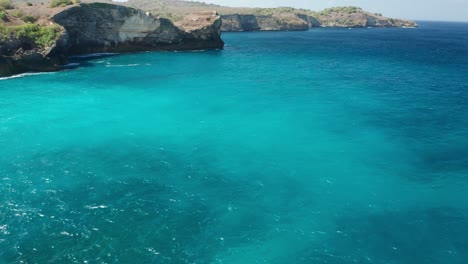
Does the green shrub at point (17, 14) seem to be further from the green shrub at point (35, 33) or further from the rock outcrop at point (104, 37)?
the green shrub at point (35, 33)

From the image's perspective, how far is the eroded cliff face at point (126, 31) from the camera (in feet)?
389

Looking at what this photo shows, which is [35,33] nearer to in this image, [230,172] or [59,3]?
[59,3]

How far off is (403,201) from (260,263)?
63.1 ft

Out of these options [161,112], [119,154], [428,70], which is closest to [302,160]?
[119,154]

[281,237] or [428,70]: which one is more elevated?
[428,70]

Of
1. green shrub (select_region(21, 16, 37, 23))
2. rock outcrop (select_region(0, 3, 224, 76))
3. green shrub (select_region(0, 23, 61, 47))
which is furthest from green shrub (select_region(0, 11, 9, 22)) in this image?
rock outcrop (select_region(0, 3, 224, 76))

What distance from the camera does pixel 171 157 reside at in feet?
163

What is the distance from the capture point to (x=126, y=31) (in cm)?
12962

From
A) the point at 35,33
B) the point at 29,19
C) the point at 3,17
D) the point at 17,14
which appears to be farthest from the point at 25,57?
the point at 17,14

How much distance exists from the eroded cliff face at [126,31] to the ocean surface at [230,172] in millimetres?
36327

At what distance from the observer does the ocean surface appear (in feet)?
108

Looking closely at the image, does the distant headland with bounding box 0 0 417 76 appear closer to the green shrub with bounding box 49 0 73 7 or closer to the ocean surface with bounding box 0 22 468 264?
the green shrub with bounding box 49 0 73 7

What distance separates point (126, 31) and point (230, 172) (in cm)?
10065

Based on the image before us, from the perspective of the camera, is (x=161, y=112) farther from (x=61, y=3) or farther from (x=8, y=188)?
(x=61, y=3)
